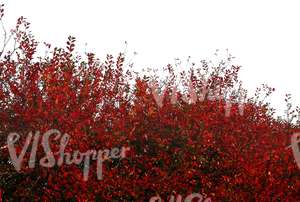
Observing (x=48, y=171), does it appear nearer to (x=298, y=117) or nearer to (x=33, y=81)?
(x=33, y=81)

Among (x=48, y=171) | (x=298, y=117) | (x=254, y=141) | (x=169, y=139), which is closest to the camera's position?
(x=48, y=171)

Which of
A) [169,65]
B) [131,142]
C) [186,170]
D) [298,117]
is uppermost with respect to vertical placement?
[169,65]

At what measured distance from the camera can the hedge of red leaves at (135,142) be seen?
15.4 meters

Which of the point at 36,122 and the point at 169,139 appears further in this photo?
the point at 169,139

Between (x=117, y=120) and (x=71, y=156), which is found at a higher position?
(x=117, y=120)

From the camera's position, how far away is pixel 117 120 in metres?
17.7

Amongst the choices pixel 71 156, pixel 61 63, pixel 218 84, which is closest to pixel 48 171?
pixel 71 156

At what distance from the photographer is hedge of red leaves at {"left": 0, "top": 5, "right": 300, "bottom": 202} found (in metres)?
15.4

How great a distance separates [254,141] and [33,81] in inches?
339

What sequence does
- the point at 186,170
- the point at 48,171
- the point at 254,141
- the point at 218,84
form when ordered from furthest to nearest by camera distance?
the point at 218,84
the point at 254,141
the point at 186,170
the point at 48,171

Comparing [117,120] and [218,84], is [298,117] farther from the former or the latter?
[117,120]

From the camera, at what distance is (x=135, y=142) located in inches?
691

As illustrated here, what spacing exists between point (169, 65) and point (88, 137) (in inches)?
560

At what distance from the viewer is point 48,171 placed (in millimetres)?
15281
